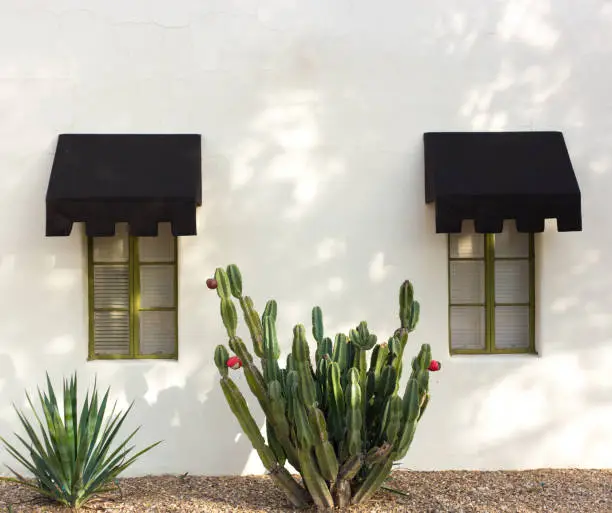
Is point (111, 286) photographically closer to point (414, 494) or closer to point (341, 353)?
point (341, 353)

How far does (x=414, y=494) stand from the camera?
6992mm

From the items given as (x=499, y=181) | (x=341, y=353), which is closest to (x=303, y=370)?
(x=341, y=353)

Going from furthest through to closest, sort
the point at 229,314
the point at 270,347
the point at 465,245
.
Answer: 1. the point at 465,245
2. the point at 229,314
3. the point at 270,347

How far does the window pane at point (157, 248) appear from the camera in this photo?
7.84 metres

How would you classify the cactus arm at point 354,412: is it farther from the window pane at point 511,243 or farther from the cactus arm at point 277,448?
the window pane at point 511,243

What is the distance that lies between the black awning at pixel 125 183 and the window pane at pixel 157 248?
0.67 m

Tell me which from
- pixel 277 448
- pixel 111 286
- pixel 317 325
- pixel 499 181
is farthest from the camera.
Answer: pixel 111 286

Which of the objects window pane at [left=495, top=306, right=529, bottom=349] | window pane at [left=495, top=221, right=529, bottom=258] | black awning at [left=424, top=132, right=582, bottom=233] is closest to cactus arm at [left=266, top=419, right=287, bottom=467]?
black awning at [left=424, top=132, right=582, bottom=233]

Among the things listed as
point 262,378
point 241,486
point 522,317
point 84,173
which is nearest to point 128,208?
point 84,173

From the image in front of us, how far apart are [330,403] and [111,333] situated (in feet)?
8.34

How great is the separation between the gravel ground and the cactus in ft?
1.16

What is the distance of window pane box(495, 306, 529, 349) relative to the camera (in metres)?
7.98

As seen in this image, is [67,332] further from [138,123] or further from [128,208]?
[138,123]

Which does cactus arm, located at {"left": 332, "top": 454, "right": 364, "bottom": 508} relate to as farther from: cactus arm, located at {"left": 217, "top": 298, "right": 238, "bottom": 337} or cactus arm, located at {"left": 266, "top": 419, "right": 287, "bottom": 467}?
cactus arm, located at {"left": 217, "top": 298, "right": 238, "bottom": 337}
